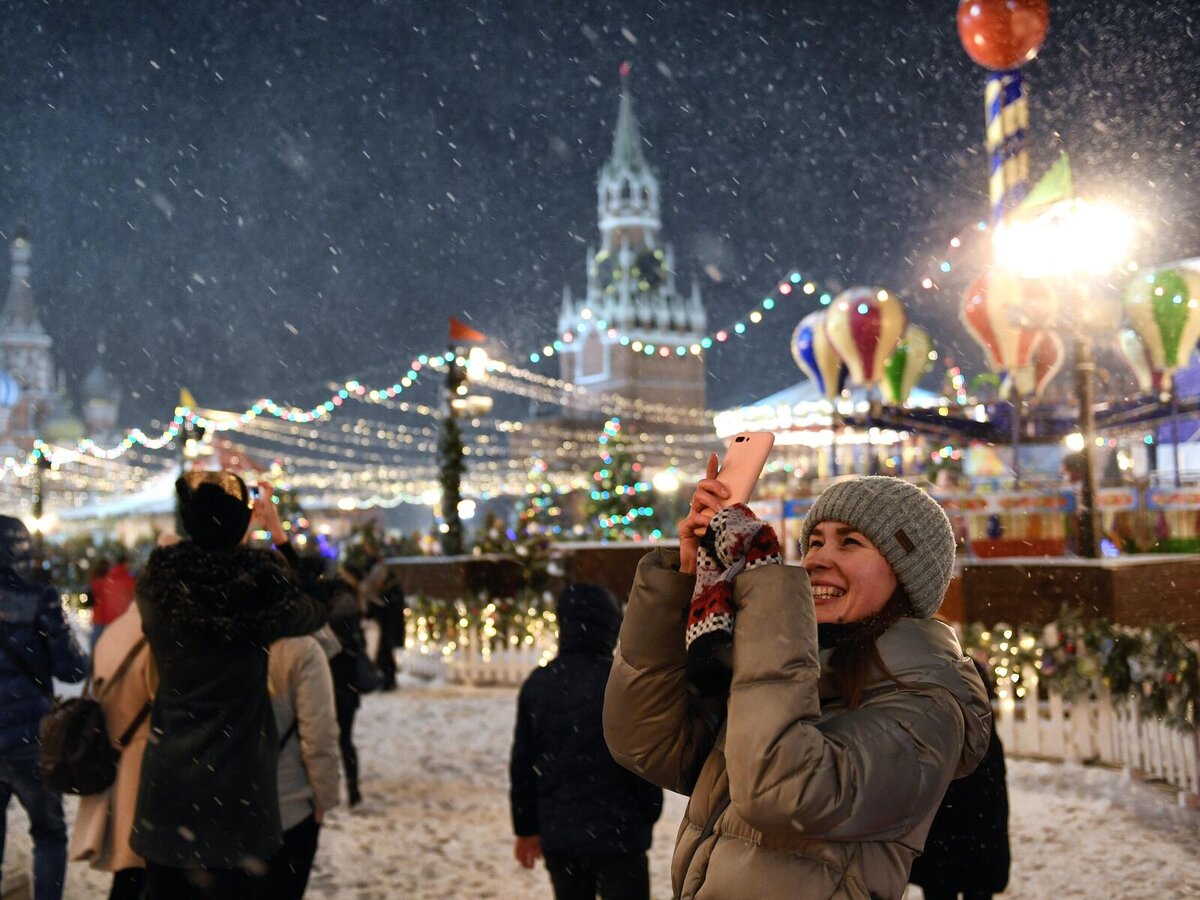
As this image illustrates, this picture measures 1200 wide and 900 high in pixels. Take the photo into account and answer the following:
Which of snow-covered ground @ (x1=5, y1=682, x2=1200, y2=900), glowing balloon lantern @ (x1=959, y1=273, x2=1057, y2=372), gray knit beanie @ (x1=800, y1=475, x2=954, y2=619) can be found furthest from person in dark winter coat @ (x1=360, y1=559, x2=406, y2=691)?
gray knit beanie @ (x1=800, y1=475, x2=954, y2=619)

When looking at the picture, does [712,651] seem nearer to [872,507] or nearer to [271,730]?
[872,507]

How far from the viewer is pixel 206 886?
3.30 m

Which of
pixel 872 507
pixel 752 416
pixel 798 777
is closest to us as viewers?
pixel 798 777

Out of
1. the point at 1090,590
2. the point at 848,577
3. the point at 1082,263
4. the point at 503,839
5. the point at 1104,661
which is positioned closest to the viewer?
the point at 848,577

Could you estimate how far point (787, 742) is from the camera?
66.9 inches

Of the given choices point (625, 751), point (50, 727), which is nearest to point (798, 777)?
point (625, 751)

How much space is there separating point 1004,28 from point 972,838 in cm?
1554

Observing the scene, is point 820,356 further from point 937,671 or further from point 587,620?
point 937,671

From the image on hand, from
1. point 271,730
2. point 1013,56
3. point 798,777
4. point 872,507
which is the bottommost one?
point 271,730

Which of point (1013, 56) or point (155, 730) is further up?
point (1013, 56)

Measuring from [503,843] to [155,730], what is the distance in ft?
11.9

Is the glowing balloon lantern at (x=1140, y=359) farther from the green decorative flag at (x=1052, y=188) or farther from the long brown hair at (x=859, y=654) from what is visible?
the long brown hair at (x=859, y=654)

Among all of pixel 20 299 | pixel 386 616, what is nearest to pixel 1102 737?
pixel 386 616

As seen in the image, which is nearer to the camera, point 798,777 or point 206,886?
point 798,777
